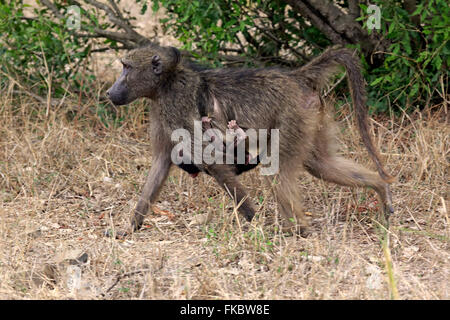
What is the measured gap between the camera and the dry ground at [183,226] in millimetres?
3010

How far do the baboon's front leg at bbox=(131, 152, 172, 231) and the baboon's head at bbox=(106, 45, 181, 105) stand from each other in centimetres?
38

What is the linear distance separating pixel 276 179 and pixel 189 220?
624mm

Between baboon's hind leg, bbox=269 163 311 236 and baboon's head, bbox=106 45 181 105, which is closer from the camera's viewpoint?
baboon's hind leg, bbox=269 163 311 236

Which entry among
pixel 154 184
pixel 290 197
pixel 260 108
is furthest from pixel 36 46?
pixel 290 197

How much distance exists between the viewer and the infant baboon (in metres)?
3.66

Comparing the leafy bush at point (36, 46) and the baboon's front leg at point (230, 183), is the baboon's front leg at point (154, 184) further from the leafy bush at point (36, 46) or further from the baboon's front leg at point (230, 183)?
the leafy bush at point (36, 46)

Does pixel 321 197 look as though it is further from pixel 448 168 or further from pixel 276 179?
pixel 448 168

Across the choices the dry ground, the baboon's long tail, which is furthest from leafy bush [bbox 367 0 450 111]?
the baboon's long tail

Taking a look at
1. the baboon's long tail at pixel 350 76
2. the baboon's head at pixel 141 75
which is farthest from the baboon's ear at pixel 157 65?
the baboon's long tail at pixel 350 76

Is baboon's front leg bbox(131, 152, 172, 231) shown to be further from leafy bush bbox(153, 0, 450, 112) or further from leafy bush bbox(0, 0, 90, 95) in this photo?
leafy bush bbox(0, 0, 90, 95)

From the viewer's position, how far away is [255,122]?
12.2ft

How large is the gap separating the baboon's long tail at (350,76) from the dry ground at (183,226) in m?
0.45

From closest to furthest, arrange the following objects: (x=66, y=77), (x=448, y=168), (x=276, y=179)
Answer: (x=276, y=179), (x=448, y=168), (x=66, y=77)

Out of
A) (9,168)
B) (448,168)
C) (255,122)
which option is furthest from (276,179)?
(9,168)
